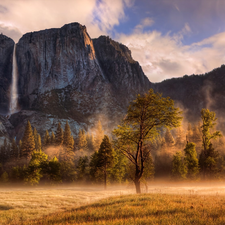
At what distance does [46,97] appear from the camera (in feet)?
559

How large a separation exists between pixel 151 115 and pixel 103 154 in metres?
25.6

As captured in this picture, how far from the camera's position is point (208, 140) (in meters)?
34.3

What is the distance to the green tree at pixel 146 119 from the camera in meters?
18.7

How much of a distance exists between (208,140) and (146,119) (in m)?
21.2

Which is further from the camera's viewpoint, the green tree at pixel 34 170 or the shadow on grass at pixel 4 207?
the green tree at pixel 34 170

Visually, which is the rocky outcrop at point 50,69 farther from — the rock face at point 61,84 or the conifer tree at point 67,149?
the conifer tree at point 67,149

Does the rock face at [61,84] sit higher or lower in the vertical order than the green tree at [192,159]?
higher

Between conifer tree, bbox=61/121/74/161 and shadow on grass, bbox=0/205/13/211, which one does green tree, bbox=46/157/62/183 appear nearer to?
conifer tree, bbox=61/121/74/161

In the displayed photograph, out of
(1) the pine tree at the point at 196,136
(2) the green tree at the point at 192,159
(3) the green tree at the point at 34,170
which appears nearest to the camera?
(2) the green tree at the point at 192,159

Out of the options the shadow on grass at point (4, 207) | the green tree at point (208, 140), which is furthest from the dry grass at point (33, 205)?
the green tree at point (208, 140)

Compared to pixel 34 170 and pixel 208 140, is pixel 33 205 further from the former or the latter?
pixel 34 170

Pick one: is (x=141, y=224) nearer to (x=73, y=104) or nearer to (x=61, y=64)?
(x=73, y=104)

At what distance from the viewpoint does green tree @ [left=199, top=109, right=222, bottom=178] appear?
33719mm

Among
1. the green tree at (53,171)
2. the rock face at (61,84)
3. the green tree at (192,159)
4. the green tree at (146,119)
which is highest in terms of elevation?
the rock face at (61,84)
